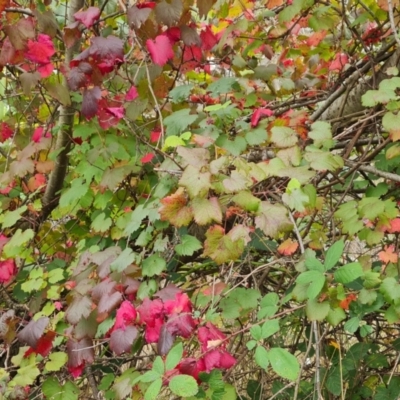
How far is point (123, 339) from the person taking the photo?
4.01 ft

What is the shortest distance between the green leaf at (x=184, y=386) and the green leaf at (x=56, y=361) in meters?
0.73

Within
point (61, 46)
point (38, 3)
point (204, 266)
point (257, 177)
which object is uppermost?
point (38, 3)

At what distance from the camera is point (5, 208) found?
2100 mm

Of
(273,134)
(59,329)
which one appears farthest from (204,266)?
(273,134)

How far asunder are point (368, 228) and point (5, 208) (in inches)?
55.3

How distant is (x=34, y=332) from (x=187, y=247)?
1.74ft

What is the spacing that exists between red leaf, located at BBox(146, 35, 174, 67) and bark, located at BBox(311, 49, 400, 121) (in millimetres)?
605

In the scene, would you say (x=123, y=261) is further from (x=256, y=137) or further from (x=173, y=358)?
(x=256, y=137)

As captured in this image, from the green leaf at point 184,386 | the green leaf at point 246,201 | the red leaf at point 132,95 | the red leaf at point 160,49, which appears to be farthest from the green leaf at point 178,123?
the green leaf at point 184,386

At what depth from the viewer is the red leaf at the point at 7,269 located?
72.9 inches

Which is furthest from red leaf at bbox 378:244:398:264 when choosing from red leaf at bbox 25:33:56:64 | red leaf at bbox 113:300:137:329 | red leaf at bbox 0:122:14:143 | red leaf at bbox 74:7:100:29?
red leaf at bbox 0:122:14:143

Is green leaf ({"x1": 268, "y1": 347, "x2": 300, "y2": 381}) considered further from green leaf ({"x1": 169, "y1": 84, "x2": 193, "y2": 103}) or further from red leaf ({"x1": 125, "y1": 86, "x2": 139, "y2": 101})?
red leaf ({"x1": 125, "y1": 86, "x2": 139, "y2": 101})

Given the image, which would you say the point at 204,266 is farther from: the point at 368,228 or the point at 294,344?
the point at 368,228

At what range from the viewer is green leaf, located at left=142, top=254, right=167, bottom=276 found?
1.34m
